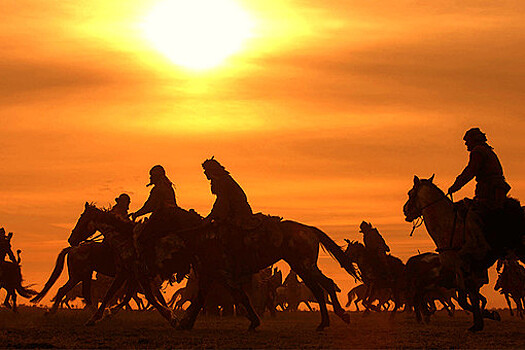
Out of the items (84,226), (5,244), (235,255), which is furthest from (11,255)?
(235,255)

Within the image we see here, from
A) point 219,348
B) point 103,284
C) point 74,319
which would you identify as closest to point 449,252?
point 219,348

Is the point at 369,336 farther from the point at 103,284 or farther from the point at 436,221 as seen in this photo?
the point at 103,284

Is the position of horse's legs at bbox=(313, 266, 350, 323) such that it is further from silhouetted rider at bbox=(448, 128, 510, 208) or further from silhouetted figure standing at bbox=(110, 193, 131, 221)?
silhouetted figure standing at bbox=(110, 193, 131, 221)

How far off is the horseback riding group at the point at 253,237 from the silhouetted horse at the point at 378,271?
7.99 metres

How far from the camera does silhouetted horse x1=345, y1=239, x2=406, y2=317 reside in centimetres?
3288

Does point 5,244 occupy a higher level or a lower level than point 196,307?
higher

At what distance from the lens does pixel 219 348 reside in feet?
57.9

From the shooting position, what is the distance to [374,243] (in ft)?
110

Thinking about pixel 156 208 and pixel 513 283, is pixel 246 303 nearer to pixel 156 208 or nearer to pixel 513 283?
pixel 156 208

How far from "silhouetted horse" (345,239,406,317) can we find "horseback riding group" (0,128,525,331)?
26.2 ft

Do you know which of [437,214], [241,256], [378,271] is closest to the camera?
[437,214]

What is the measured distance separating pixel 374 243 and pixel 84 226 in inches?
450

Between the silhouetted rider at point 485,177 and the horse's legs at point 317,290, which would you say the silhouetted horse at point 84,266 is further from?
the silhouetted rider at point 485,177

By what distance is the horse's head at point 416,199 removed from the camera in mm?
23016
